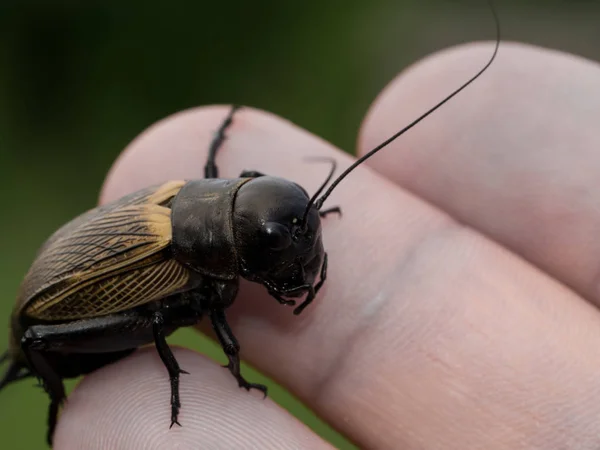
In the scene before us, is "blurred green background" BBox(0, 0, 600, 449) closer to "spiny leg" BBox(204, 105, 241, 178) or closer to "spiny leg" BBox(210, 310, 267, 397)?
"spiny leg" BBox(204, 105, 241, 178)

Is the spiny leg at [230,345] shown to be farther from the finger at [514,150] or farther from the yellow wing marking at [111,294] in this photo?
the finger at [514,150]

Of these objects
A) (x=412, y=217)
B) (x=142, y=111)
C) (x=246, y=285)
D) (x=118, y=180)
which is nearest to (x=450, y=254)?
(x=412, y=217)

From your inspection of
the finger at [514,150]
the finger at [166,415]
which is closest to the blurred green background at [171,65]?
the finger at [514,150]

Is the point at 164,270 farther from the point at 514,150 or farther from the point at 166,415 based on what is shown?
the point at 514,150

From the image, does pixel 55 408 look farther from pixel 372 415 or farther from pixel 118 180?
pixel 372 415

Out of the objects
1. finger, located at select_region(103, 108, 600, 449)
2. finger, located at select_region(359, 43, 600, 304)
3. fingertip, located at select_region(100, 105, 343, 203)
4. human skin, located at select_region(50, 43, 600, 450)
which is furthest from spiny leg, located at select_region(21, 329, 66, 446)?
finger, located at select_region(359, 43, 600, 304)

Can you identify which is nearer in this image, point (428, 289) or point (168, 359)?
point (168, 359)

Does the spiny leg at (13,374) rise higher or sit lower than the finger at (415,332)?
lower

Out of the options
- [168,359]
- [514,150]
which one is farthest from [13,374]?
[514,150]
